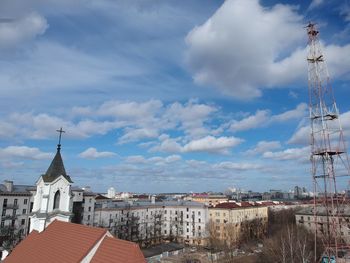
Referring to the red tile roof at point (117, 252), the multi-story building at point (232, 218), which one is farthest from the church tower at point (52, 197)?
the multi-story building at point (232, 218)

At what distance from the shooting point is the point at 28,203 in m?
61.3

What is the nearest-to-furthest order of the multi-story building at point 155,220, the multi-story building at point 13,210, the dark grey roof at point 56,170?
the dark grey roof at point 56,170, the multi-story building at point 13,210, the multi-story building at point 155,220

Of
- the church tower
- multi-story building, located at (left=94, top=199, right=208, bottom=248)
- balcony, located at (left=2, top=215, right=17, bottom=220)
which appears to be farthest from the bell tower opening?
multi-story building, located at (left=94, top=199, right=208, bottom=248)

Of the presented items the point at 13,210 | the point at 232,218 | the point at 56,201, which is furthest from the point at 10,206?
the point at 232,218

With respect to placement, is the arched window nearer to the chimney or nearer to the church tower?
the church tower

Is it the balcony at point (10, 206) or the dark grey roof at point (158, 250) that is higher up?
the balcony at point (10, 206)

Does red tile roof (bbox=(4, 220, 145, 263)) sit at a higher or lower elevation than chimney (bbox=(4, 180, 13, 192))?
lower

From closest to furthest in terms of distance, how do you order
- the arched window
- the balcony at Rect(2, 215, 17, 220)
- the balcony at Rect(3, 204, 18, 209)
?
the arched window, the balcony at Rect(2, 215, 17, 220), the balcony at Rect(3, 204, 18, 209)

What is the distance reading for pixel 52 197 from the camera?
94.9ft

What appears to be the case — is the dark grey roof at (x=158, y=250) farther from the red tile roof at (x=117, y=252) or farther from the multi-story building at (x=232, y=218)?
the red tile roof at (x=117, y=252)

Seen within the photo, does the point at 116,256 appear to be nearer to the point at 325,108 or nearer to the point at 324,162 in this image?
the point at 324,162

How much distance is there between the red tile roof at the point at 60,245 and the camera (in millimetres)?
18531

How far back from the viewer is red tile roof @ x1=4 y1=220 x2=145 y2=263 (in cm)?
1853

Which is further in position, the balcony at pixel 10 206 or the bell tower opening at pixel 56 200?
the balcony at pixel 10 206
